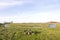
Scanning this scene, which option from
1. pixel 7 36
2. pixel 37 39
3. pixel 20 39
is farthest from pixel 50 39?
pixel 7 36

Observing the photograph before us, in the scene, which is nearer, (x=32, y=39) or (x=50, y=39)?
(x=32, y=39)

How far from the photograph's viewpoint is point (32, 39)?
65.6 feet

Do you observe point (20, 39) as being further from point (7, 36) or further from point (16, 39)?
point (7, 36)

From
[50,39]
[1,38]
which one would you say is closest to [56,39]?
[50,39]

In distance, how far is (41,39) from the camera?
20938 millimetres

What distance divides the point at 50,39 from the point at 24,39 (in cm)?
343

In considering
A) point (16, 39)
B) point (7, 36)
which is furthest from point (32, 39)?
point (7, 36)

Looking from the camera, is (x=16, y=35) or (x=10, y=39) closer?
(x=10, y=39)

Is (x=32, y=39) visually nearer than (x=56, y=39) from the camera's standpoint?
Yes

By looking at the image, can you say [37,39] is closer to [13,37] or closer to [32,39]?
[32,39]

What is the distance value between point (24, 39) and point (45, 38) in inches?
109

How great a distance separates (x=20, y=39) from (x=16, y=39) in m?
0.48

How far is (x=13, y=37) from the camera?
20.7m

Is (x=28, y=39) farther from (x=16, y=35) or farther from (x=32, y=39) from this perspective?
(x=16, y=35)
